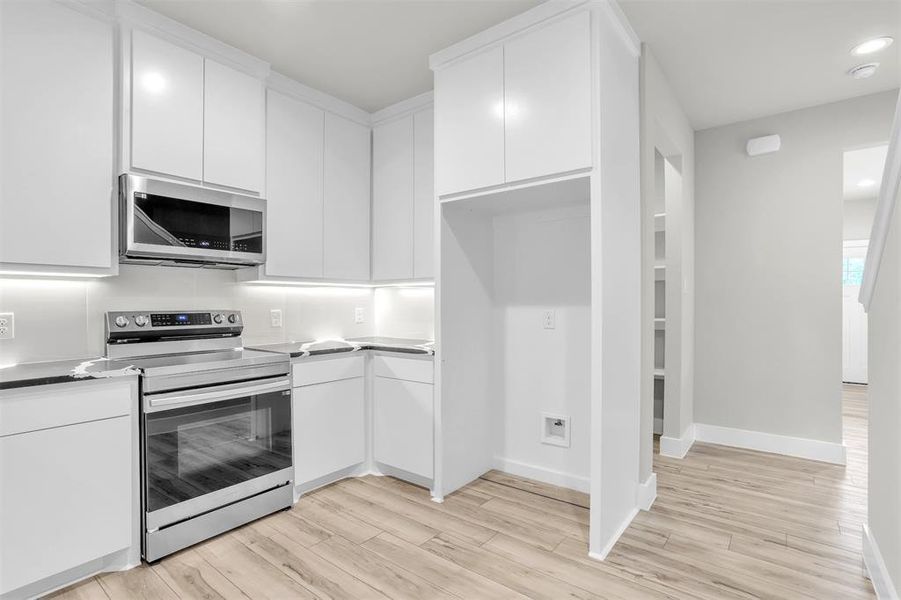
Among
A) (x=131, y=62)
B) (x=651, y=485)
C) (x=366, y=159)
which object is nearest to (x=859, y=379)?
(x=651, y=485)

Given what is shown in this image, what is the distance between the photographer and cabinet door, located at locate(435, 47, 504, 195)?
2.46m

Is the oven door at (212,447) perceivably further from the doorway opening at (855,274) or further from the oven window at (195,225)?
the doorway opening at (855,274)

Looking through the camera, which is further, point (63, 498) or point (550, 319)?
point (550, 319)

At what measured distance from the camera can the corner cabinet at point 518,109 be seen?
218cm

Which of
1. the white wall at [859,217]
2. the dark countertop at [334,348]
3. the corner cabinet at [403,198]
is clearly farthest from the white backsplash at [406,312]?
the white wall at [859,217]

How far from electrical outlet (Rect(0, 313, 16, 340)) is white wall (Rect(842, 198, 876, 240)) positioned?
352 inches

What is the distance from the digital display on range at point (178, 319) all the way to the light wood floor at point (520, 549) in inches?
45.8

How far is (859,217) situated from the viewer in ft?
21.7

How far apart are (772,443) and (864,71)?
266 cm

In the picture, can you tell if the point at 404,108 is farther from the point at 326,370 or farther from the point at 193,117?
the point at 326,370

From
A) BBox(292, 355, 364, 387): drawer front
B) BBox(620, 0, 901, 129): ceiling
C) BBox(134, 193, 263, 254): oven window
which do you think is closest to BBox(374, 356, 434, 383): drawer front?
BBox(292, 355, 364, 387): drawer front

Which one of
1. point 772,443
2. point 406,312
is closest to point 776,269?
point 772,443

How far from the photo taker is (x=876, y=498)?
1.95 meters

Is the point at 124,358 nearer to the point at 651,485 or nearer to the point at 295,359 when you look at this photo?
the point at 295,359
